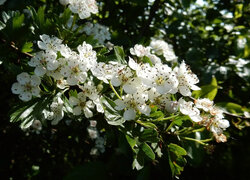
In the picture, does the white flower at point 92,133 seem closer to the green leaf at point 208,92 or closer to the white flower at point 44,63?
the green leaf at point 208,92

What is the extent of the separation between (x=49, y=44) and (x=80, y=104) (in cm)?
28

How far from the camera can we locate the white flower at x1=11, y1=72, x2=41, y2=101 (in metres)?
1.05

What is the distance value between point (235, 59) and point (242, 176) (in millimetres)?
900

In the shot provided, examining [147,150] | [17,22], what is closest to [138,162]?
[147,150]

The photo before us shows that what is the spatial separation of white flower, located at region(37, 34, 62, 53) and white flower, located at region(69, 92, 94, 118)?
8.3 inches

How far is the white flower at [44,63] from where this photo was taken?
102 cm

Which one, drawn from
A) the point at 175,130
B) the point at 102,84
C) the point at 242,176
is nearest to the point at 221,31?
the point at 242,176

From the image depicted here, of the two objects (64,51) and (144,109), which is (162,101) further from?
(64,51)

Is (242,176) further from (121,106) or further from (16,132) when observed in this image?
(16,132)

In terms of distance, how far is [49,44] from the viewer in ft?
3.54

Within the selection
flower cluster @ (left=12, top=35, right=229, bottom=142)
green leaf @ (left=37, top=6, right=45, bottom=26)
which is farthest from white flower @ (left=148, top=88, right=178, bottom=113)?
green leaf @ (left=37, top=6, right=45, bottom=26)

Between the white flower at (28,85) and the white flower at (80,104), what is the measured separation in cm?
15

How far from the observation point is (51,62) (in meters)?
1.02

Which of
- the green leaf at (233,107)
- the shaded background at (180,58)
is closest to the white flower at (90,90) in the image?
the shaded background at (180,58)
